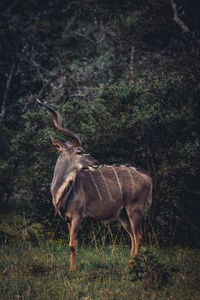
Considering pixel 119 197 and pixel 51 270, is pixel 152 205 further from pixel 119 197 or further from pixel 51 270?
pixel 51 270

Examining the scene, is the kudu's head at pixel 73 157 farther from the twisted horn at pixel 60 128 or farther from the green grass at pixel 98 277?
the green grass at pixel 98 277

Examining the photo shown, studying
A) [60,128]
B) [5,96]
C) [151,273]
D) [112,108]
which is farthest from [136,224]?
[5,96]

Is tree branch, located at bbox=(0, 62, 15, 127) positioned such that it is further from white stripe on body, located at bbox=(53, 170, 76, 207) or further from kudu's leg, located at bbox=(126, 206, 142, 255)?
kudu's leg, located at bbox=(126, 206, 142, 255)

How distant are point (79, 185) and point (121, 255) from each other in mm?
1174

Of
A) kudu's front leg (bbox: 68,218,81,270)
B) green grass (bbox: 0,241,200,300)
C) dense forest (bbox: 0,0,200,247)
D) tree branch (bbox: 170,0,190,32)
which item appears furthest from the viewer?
tree branch (bbox: 170,0,190,32)

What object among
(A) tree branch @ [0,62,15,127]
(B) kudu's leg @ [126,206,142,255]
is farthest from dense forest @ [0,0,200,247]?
(B) kudu's leg @ [126,206,142,255]

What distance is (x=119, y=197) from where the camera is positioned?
237 inches

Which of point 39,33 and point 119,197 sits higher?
point 39,33

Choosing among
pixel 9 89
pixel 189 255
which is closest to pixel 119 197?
pixel 189 255

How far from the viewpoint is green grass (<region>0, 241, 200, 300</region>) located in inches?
158

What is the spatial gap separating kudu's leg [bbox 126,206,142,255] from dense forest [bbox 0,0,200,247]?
1.80 feet

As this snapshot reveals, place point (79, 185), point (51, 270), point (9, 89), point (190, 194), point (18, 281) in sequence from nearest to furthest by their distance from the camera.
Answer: point (18, 281)
point (51, 270)
point (79, 185)
point (190, 194)
point (9, 89)

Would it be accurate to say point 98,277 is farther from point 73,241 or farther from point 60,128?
point 60,128

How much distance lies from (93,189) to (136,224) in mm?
800
